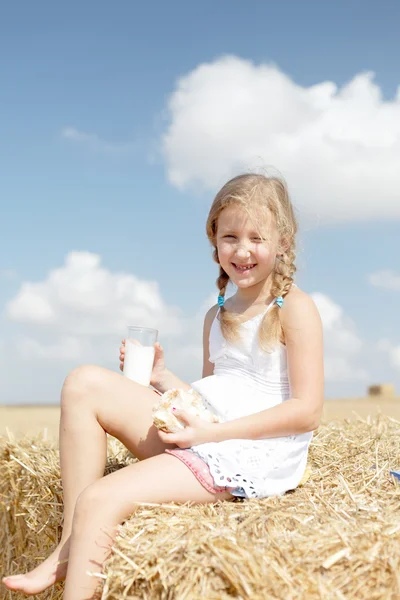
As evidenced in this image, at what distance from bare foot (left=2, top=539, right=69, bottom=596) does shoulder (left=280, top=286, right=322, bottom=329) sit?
50.3 inches

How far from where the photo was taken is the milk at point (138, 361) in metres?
3.14

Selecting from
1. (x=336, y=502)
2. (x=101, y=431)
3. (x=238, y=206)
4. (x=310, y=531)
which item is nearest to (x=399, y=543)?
(x=310, y=531)

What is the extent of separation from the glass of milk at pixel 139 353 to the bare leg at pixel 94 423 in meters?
0.25

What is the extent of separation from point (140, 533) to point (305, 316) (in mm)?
1135

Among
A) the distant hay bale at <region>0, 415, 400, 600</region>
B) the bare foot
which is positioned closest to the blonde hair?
the distant hay bale at <region>0, 415, 400, 600</region>

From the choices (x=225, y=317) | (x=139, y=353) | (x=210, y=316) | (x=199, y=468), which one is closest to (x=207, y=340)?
(x=210, y=316)

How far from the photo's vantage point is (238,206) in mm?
2986

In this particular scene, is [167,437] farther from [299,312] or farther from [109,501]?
[299,312]

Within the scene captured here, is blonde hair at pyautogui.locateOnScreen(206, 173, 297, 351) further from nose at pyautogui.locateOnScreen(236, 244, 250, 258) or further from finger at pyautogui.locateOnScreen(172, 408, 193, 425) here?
finger at pyautogui.locateOnScreen(172, 408, 193, 425)

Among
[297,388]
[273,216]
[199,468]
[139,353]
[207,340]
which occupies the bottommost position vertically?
[199,468]

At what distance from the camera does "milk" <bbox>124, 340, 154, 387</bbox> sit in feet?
10.3

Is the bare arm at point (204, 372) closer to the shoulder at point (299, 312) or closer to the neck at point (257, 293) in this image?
the neck at point (257, 293)

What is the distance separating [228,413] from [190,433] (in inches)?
11.4

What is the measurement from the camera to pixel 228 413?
2.90 m
